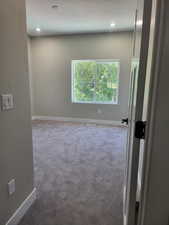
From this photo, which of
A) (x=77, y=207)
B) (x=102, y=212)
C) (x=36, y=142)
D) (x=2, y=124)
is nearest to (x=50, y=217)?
(x=77, y=207)

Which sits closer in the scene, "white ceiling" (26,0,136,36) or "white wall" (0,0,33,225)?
"white wall" (0,0,33,225)

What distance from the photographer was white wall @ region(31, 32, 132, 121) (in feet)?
15.3

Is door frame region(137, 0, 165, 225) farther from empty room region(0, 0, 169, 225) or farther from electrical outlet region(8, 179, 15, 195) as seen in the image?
electrical outlet region(8, 179, 15, 195)

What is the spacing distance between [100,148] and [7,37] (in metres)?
2.52

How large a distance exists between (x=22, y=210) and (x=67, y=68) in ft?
14.0

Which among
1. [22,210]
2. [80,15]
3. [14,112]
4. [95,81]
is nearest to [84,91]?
[95,81]

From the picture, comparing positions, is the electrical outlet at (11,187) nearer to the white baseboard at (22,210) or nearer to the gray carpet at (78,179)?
the white baseboard at (22,210)

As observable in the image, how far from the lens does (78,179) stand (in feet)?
7.18

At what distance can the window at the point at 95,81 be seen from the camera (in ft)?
16.0

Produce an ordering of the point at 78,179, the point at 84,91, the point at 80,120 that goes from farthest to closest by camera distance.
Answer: the point at 80,120, the point at 84,91, the point at 78,179

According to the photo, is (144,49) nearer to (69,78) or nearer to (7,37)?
(7,37)

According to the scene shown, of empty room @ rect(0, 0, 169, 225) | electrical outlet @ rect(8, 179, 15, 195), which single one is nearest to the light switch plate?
empty room @ rect(0, 0, 169, 225)

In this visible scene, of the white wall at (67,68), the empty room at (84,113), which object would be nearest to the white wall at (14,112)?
the empty room at (84,113)

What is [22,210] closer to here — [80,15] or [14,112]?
[14,112]
